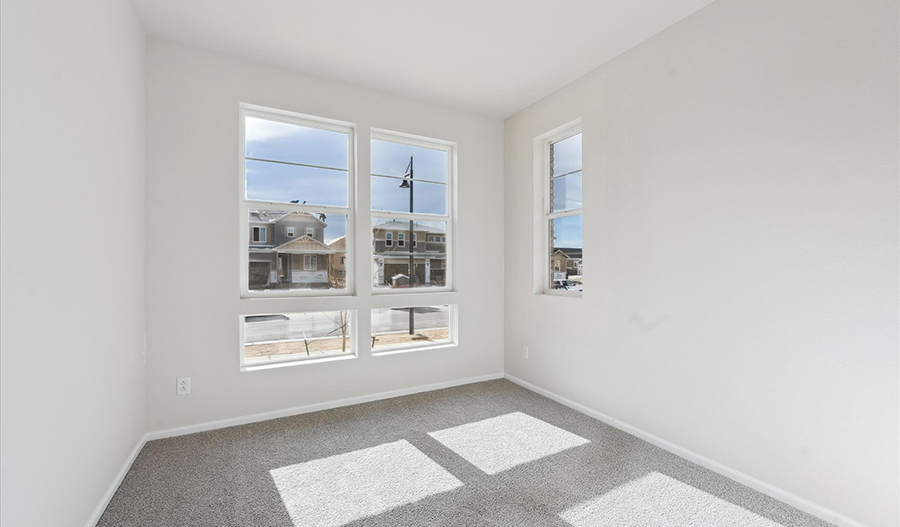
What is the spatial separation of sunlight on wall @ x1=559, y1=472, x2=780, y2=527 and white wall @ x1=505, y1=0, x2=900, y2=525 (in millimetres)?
354

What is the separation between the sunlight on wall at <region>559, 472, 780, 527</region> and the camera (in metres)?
1.87

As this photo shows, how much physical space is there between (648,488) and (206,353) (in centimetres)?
295

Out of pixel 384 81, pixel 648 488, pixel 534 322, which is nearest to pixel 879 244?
pixel 648 488

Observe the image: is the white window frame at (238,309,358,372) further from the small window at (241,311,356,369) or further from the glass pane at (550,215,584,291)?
the glass pane at (550,215,584,291)

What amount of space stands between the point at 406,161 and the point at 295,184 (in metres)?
1.05

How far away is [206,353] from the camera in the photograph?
2.89 meters

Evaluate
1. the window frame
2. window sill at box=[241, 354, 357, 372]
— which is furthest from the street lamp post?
window sill at box=[241, 354, 357, 372]

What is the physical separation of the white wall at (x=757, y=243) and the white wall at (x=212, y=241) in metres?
1.95

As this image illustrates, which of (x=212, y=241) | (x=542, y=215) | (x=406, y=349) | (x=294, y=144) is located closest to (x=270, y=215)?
(x=212, y=241)

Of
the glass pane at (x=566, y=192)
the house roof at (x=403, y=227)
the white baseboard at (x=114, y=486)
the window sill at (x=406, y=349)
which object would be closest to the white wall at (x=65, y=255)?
the white baseboard at (x=114, y=486)

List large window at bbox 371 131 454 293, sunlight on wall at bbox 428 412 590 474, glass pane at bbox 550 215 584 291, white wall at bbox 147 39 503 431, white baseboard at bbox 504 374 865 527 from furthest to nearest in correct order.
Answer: large window at bbox 371 131 454 293 < glass pane at bbox 550 215 584 291 < white wall at bbox 147 39 503 431 < sunlight on wall at bbox 428 412 590 474 < white baseboard at bbox 504 374 865 527

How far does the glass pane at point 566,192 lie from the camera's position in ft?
11.3

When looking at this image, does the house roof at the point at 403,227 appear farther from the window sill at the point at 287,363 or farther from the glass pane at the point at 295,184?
the window sill at the point at 287,363

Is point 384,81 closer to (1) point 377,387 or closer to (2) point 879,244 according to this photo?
(1) point 377,387
